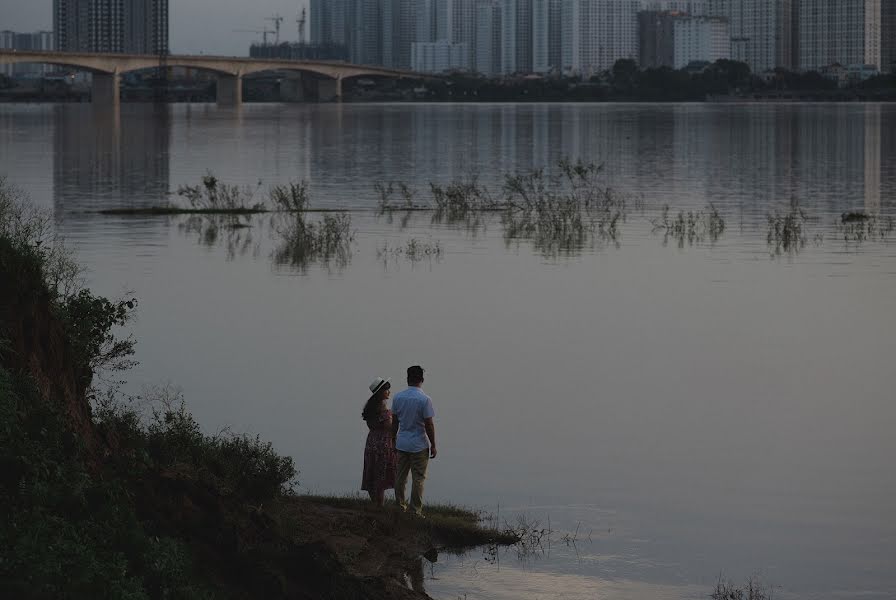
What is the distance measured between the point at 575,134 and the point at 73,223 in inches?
2425

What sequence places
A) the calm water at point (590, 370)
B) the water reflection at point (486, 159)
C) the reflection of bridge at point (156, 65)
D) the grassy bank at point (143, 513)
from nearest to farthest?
the grassy bank at point (143, 513), the calm water at point (590, 370), the water reflection at point (486, 159), the reflection of bridge at point (156, 65)

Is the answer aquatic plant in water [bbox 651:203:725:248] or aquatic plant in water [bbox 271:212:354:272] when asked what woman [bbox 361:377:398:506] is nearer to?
aquatic plant in water [bbox 271:212:354:272]

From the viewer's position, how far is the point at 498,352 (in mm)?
20312

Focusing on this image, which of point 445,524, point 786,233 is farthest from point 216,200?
point 445,524

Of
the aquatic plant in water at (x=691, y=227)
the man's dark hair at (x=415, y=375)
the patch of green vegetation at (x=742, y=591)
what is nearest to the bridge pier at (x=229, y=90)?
the aquatic plant in water at (x=691, y=227)

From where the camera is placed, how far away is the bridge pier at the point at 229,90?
179250 mm

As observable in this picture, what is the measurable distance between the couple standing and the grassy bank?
231mm

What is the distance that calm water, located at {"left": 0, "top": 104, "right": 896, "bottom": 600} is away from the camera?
12.4 m

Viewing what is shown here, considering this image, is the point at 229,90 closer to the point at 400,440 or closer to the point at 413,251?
the point at 413,251

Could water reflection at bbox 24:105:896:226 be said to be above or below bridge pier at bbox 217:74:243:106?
below

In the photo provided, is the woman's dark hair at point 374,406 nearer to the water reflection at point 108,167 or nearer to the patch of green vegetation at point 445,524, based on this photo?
the patch of green vegetation at point 445,524

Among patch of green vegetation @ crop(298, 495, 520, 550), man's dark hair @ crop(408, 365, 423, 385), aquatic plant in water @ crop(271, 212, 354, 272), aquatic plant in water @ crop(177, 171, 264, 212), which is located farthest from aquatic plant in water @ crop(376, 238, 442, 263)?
man's dark hair @ crop(408, 365, 423, 385)

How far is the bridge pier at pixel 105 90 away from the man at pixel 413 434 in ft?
481

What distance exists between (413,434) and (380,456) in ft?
1.19
